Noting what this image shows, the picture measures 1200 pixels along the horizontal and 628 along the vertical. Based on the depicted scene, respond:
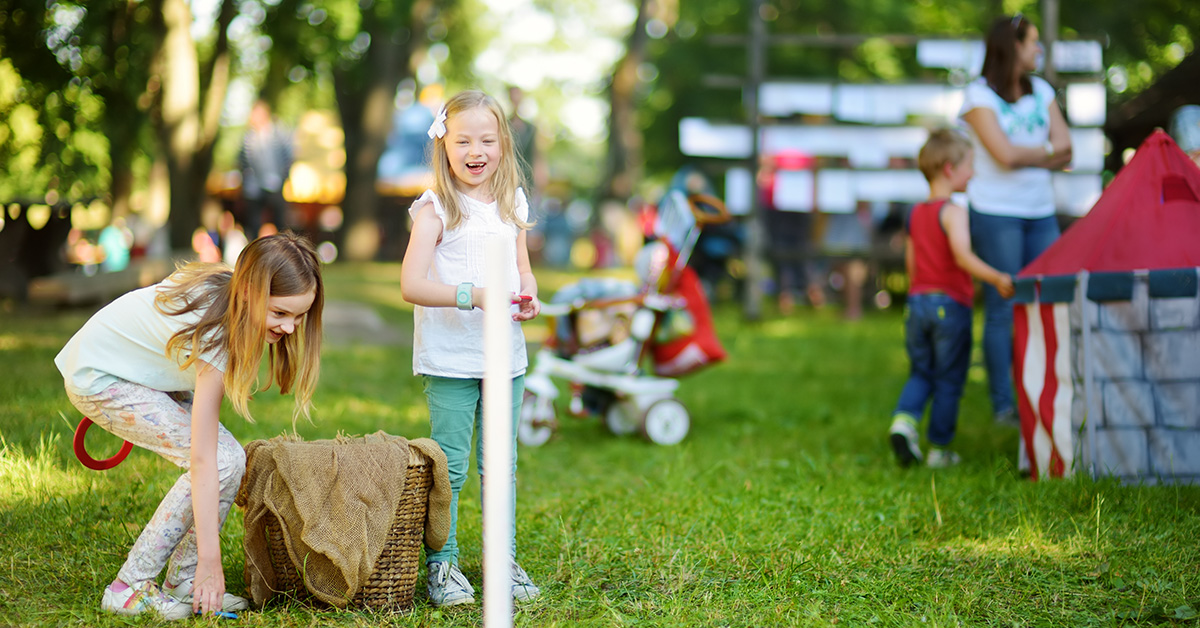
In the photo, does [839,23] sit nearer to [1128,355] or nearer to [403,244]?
[403,244]

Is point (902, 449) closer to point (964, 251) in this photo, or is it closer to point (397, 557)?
point (964, 251)

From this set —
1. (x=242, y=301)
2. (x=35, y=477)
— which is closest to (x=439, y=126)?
(x=242, y=301)

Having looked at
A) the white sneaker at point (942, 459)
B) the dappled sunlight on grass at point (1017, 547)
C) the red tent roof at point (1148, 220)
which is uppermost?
the red tent roof at point (1148, 220)

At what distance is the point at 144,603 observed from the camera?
2.86 m

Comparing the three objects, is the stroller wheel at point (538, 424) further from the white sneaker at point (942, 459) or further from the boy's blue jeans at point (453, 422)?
the boy's blue jeans at point (453, 422)

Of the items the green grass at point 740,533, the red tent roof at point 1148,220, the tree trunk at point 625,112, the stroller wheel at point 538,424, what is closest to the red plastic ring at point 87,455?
the green grass at point 740,533

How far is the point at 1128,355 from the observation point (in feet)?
13.0

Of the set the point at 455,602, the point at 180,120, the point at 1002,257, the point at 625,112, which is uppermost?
the point at 625,112

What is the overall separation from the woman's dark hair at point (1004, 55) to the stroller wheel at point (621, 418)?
8.29ft

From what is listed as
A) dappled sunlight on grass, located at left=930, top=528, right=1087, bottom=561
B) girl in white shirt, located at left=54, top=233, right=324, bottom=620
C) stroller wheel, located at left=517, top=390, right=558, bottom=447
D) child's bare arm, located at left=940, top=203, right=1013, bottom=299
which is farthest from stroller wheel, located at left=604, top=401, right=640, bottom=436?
girl in white shirt, located at left=54, top=233, right=324, bottom=620

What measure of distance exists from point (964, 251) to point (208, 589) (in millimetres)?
3386

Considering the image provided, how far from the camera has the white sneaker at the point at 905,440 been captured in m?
4.67

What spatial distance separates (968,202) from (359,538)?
377cm

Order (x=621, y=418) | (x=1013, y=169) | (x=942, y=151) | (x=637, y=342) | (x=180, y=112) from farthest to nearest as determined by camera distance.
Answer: (x=180, y=112) < (x=621, y=418) < (x=637, y=342) < (x=1013, y=169) < (x=942, y=151)
